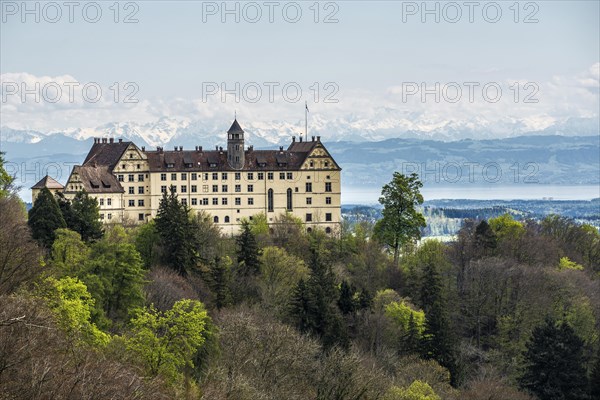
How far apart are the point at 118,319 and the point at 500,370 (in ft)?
81.2

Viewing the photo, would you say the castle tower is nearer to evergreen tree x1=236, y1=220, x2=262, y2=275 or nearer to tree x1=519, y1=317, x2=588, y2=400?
evergreen tree x1=236, y1=220, x2=262, y2=275

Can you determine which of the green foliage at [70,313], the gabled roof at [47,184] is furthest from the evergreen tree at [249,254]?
the green foliage at [70,313]

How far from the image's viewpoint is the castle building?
298 ft

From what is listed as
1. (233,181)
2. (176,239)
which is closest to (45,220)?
(176,239)

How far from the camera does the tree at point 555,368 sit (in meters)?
57.6

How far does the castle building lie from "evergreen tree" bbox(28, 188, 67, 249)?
29158 millimetres

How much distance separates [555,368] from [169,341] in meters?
26.4

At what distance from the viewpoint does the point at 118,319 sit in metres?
47.6

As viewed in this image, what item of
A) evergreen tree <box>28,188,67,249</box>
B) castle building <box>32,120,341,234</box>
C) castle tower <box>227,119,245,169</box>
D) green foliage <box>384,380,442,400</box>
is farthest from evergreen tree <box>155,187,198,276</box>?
castle tower <box>227,119,245,169</box>

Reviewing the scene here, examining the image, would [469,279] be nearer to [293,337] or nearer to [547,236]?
[547,236]

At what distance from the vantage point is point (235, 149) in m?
92.2

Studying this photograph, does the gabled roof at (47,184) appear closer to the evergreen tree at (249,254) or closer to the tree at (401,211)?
the evergreen tree at (249,254)

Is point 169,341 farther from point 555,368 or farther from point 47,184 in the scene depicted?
point 47,184

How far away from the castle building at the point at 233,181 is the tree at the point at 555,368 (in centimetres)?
3447
